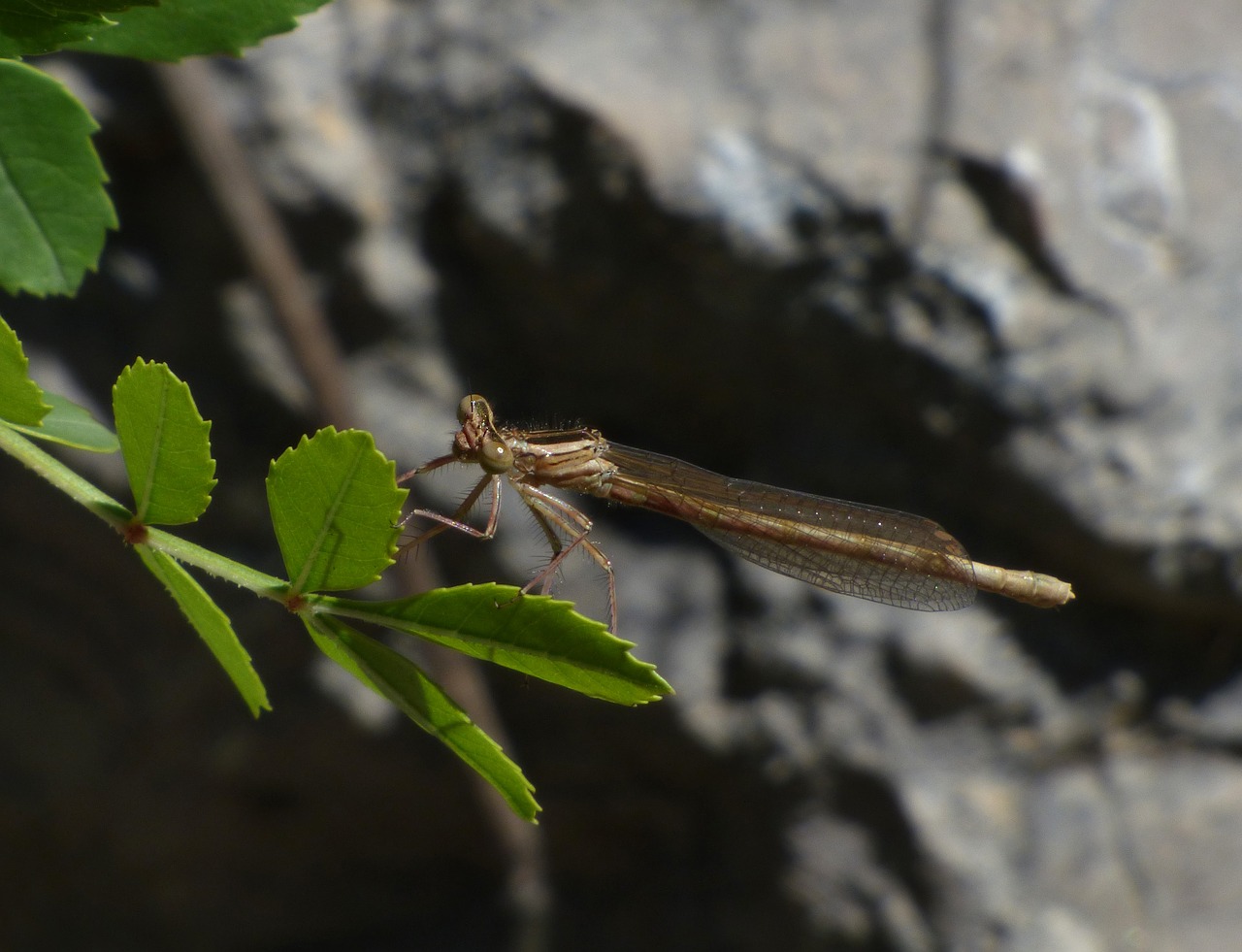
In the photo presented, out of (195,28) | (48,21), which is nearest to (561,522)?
(195,28)

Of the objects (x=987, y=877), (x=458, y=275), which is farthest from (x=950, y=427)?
(x=458, y=275)

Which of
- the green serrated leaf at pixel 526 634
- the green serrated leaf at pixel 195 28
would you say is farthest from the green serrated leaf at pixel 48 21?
the green serrated leaf at pixel 526 634

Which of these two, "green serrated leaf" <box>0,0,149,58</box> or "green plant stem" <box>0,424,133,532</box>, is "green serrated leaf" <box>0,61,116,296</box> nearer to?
"green serrated leaf" <box>0,0,149,58</box>

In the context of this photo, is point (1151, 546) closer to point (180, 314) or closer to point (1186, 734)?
point (1186, 734)

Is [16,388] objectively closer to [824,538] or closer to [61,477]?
[61,477]

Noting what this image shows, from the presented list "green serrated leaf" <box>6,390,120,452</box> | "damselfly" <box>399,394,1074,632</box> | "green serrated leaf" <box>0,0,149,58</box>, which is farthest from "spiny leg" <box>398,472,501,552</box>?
"green serrated leaf" <box>0,0,149,58</box>

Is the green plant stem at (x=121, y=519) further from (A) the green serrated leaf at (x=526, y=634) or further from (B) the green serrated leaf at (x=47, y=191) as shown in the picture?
(B) the green serrated leaf at (x=47, y=191)
